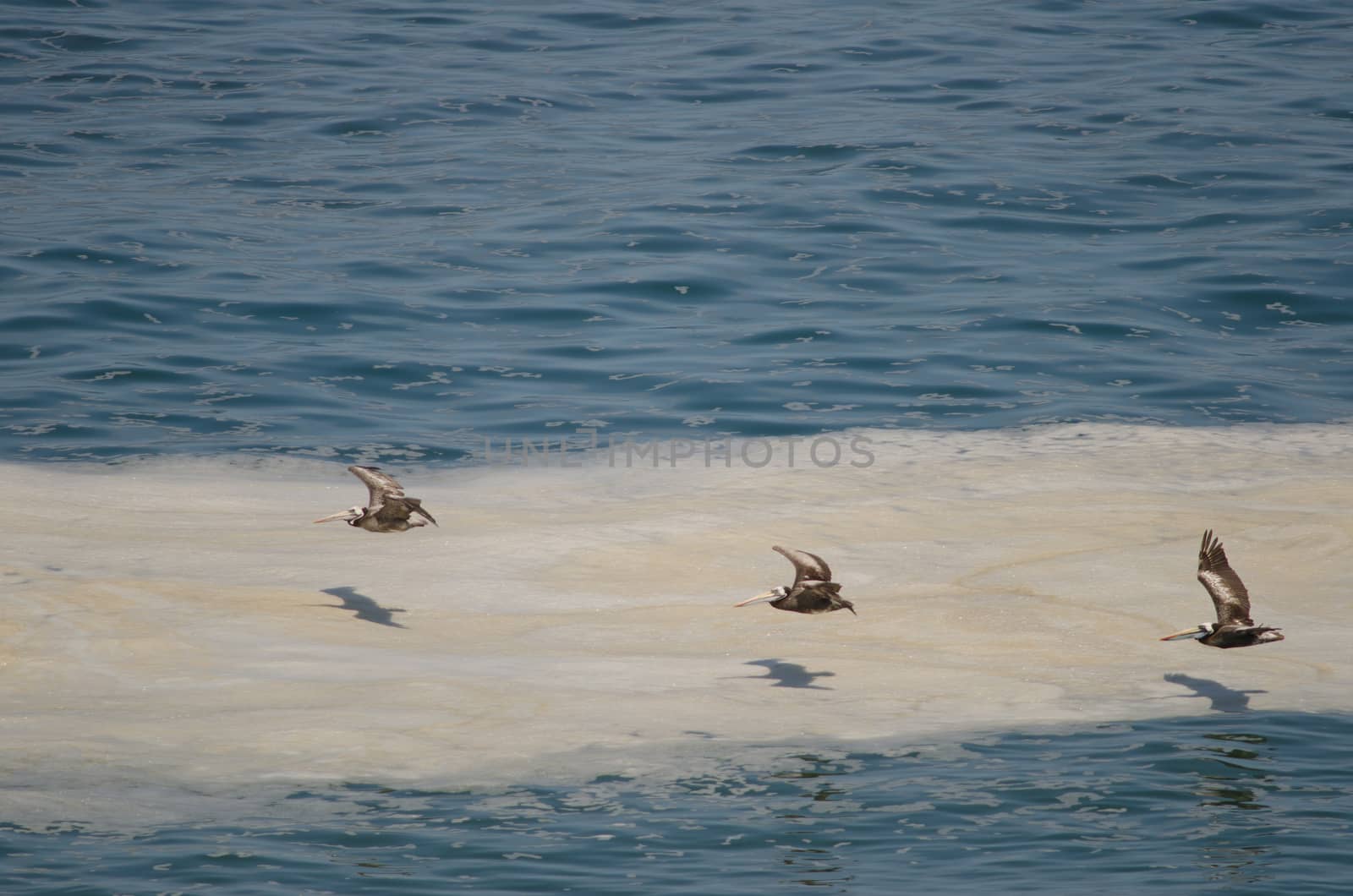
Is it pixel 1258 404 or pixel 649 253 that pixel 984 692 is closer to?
pixel 1258 404

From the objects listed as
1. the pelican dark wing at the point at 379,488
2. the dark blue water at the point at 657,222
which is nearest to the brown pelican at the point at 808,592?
the pelican dark wing at the point at 379,488

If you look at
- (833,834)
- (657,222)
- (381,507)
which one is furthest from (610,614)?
(657,222)

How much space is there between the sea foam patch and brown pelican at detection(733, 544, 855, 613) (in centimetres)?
42

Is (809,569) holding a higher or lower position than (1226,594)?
higher

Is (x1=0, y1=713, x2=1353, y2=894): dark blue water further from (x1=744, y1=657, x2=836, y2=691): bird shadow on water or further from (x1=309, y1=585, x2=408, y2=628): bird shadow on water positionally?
(x1=309, y1=585, x2=408, y2=628): bird shadow on water

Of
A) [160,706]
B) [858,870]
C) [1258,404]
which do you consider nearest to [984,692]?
[858,870]

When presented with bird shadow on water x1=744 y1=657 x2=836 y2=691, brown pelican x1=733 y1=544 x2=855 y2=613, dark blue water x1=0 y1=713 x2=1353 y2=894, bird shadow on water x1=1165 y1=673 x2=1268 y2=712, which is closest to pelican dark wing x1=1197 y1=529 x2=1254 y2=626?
bird shadow on water x1=1165 y1=673 x2=1268 y2=712

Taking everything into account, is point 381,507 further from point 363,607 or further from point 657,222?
point 657,222

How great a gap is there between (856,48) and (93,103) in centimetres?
1492

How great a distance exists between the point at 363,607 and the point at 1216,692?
19.5 feet

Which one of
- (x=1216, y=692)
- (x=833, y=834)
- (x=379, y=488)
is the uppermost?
(x=379, y=488)

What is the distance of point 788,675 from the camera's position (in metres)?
10.5

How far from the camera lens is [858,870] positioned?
7.83 metres

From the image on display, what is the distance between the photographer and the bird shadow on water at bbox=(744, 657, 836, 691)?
10305mm
